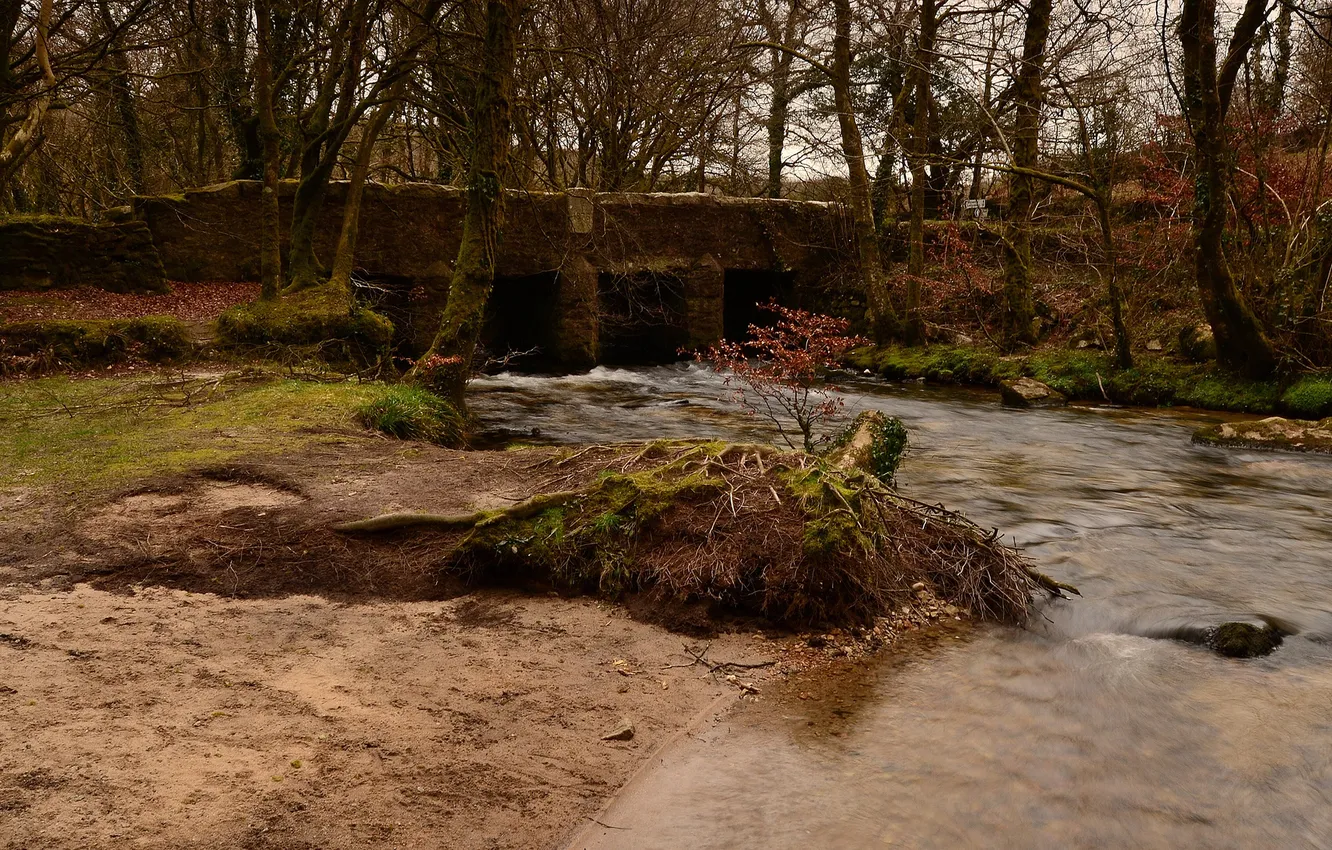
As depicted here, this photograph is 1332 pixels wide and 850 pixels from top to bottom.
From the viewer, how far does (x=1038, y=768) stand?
3.34 m

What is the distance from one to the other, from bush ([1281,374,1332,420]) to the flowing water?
379 centimetres

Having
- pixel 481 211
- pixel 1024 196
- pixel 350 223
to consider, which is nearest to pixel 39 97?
pixel 350 223

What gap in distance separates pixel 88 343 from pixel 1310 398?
43.9 feet

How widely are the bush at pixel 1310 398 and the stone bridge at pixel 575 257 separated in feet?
20.9

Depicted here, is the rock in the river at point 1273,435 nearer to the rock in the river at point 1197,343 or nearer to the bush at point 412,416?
the rock in the river at point 1197,343

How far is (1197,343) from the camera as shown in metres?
12.4

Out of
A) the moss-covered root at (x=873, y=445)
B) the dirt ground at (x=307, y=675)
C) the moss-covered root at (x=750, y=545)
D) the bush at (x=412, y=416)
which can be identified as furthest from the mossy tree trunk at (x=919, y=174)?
the dirt ground at (x=307, y=675)

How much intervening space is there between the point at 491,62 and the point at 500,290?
975 centimetres

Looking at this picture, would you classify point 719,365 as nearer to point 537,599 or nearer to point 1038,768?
point 537,599

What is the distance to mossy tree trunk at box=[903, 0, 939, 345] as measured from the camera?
45.5 ft

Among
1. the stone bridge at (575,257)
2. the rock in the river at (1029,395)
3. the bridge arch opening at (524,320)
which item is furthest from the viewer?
the bridge arch opening at (524,320)

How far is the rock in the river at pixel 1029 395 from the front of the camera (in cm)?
1235

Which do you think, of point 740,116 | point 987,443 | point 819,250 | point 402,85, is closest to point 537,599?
point 987,443

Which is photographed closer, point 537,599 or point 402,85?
point 537,599
